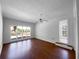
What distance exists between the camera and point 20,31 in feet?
26.4

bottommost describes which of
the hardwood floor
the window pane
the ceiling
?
the hardwood floor

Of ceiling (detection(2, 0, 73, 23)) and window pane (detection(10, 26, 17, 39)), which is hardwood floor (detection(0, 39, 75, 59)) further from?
window pane (detection(10, 26, 17, 39))

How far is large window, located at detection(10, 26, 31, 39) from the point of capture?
7.08 metres

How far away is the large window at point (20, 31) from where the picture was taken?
23.2 ft

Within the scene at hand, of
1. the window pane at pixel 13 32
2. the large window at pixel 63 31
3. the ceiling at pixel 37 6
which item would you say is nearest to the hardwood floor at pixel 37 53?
the large window at pixel 63 31

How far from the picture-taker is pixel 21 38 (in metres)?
8.12

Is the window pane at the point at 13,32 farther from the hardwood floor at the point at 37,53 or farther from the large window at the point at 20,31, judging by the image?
the hardwood floor at the point at 37,53

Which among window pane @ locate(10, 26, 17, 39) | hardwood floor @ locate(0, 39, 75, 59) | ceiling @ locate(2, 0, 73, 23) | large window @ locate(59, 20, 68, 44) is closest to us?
ceiling @ locate(2, 0, 73, 23)

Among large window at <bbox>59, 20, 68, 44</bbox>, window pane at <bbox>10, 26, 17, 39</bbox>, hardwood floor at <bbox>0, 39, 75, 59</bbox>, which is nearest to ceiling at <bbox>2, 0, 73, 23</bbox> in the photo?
large window at <bbox>59, 20, 68, 44</bbox>

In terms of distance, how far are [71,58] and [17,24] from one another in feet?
21.2

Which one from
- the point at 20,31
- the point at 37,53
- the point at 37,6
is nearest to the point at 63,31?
the point at 37,53

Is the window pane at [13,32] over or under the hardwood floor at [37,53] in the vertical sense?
over

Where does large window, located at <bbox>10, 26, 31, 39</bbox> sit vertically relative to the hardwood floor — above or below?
above

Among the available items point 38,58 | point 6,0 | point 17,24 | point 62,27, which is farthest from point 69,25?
point 17,24
